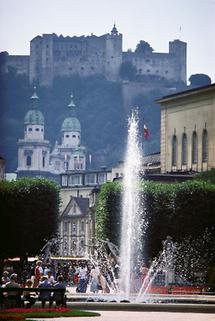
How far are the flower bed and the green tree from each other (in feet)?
149

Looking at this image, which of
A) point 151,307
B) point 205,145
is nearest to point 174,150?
point 205,145

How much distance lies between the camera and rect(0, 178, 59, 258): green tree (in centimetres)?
8550

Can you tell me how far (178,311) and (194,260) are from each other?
3490 centimetres

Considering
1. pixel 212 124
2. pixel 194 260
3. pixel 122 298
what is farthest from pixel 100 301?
pixel 212 124

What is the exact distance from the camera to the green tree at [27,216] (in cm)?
8550

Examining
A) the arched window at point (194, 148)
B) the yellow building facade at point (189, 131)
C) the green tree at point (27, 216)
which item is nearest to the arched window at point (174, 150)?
the yellow building facade at point (189, 131)

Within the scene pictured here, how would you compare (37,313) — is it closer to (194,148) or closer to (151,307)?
(151,307)

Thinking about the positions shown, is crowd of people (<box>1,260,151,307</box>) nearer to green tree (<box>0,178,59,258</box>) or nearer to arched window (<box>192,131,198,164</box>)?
green tree (<box>0,178,59,258</box>)

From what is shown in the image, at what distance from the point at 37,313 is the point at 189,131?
85517 mm

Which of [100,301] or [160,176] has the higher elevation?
[160,176]

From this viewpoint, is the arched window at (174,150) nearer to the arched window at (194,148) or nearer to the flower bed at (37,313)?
the arched window at (194,148)

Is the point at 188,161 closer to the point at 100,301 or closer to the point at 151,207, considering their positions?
the point at 151,207

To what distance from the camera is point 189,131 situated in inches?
4811

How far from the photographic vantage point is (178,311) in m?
41.7
